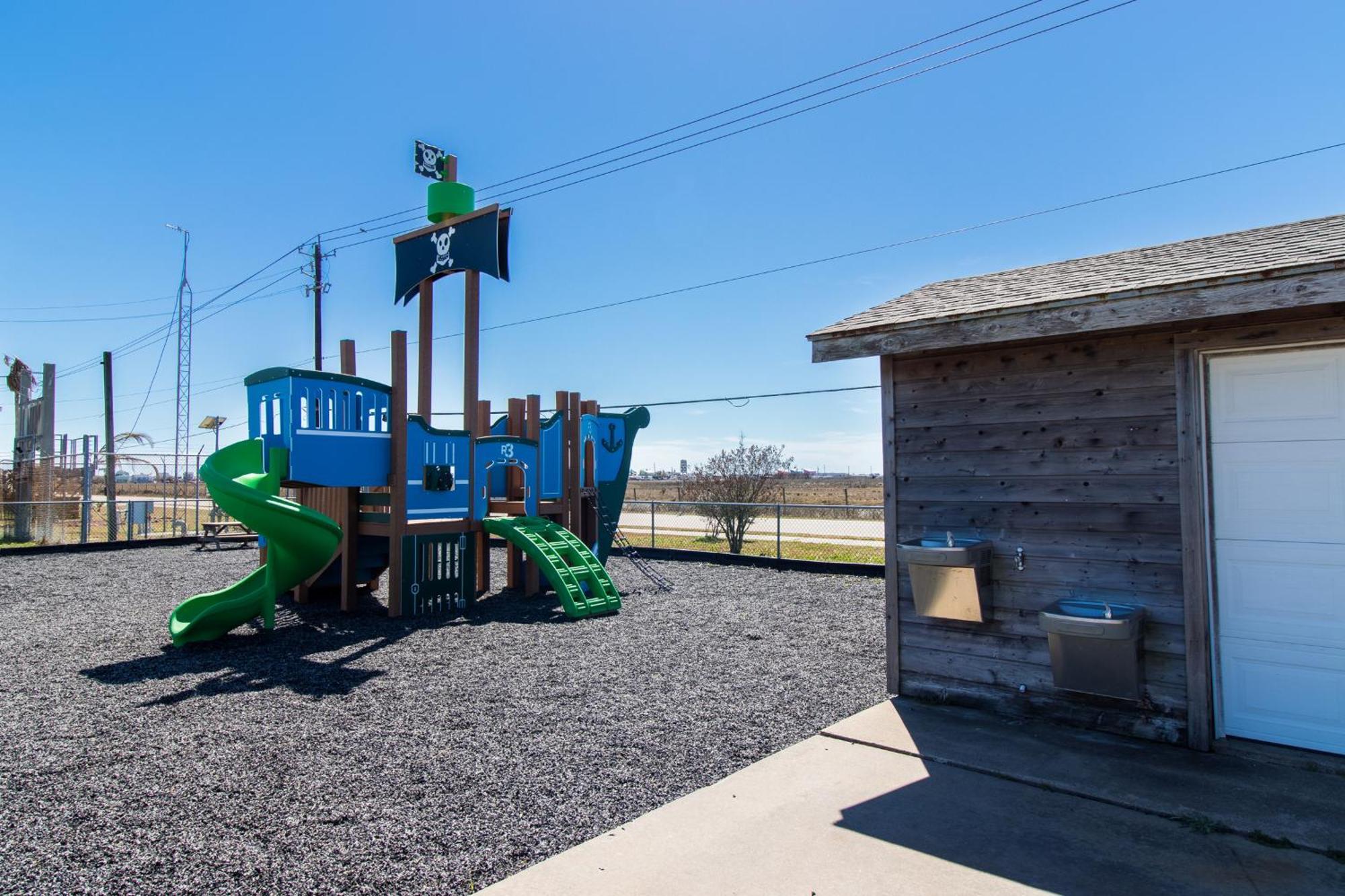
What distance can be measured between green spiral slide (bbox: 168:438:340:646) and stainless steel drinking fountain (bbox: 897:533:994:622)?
19.7 ft

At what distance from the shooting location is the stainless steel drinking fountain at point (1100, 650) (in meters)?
4.23

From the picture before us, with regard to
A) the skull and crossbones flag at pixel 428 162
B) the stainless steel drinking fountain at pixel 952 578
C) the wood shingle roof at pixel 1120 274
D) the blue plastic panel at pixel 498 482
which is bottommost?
the stainless steel drinking fountain at pixel 952 578

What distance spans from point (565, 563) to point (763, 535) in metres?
11.2

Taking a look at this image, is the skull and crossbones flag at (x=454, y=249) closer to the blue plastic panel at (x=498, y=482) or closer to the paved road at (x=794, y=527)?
the blue plastic panel at (x=498, y=482)

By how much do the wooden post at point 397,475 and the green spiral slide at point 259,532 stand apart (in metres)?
0.76

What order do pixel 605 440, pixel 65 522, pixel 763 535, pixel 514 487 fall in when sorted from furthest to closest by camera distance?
pixel 763 535 < pixel 65 522 < pixel 605 440 < pixel 514 487

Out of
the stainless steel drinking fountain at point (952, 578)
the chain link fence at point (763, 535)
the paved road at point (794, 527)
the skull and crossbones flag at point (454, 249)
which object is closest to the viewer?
the stainless steel drinking fountain at point (952, 578)

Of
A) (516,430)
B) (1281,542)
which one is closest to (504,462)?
(516,430)

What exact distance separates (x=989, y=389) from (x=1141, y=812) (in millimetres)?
2617

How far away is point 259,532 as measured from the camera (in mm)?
7926

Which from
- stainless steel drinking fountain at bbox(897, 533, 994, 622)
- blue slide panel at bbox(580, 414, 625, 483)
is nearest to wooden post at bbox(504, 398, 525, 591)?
blue slide panel at bbox(580, 414, 625, 483)

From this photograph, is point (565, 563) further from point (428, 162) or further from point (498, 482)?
point (428, 162)

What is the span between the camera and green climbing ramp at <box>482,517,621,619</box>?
29.7ft

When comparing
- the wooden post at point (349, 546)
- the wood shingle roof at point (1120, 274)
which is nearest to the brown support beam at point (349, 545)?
the wooden post at point (349, 546)
